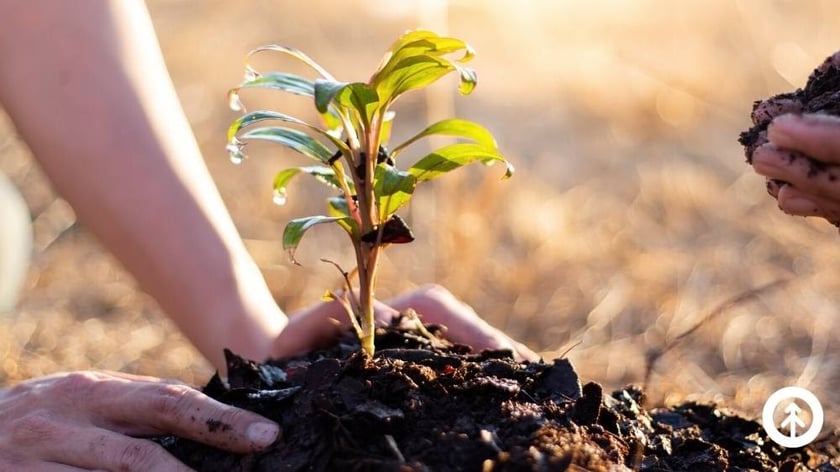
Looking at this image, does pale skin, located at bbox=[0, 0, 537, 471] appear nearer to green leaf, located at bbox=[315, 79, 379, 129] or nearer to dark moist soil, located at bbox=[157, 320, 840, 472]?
dark moist soil, located at bbox=[157, 320, 840, 472]

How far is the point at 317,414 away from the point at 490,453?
278 mm

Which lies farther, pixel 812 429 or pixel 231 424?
pixel 812 429

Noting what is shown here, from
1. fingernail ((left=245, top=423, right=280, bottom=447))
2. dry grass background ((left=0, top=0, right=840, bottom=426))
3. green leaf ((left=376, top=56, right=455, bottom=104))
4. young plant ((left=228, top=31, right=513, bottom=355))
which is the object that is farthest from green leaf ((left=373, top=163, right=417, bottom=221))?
dry grass background ((left=0, top=0, right=840, bottom=426))

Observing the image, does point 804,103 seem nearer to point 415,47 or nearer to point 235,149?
point 415,47

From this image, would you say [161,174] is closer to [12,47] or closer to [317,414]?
[12,47]

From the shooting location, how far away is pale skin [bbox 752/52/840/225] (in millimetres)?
1121

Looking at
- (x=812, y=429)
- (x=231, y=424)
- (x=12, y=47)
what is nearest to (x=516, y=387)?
(x=231, y=424)

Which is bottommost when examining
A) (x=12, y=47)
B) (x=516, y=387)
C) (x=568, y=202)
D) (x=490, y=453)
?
(x=490, y=453)

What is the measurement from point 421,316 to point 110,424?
0.71 meters

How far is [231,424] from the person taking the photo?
1.40 meters

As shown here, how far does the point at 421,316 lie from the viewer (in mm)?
2004

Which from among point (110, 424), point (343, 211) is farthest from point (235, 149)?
point (110, 424)

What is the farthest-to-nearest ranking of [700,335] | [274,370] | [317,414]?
1. [700,335]
2. [274,370]
3. [317,414]

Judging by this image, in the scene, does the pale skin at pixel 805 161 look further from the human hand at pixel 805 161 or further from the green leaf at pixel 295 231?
the green leaf at pixel 295 231
